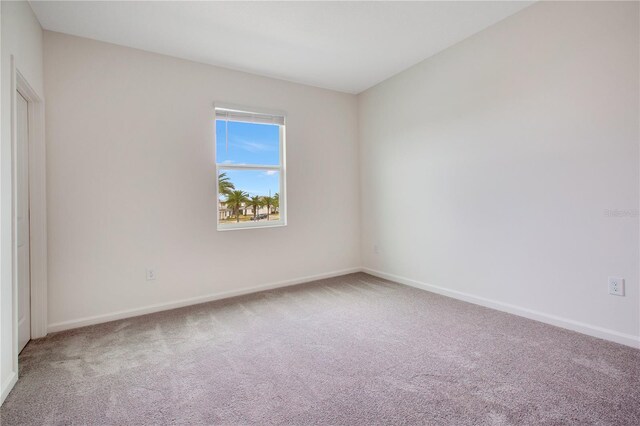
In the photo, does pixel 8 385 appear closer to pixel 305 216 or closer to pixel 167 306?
pixel 167 306

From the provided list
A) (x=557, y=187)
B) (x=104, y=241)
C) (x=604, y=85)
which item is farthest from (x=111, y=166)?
(x=604, y=85)

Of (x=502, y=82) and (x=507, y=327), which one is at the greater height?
(x=502, y=82)

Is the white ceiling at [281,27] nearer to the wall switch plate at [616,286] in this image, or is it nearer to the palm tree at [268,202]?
the palm tree at [268,202]

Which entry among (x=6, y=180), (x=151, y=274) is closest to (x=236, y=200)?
(x=151, y=274)

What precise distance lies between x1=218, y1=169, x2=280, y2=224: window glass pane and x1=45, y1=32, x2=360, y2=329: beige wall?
0.58 ft

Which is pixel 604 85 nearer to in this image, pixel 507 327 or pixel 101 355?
pixel 507 327

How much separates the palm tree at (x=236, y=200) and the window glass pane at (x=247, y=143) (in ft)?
1.24

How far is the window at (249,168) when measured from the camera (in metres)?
3.57

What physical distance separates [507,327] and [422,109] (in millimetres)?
2442

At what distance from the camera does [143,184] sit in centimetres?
304

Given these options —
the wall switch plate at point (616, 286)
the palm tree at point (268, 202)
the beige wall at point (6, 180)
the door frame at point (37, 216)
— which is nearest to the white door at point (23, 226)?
the door frame at point (37, 216)

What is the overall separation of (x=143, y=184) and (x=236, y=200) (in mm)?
1009

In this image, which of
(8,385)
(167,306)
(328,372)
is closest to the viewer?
(8,385)

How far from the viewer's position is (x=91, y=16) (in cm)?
250
